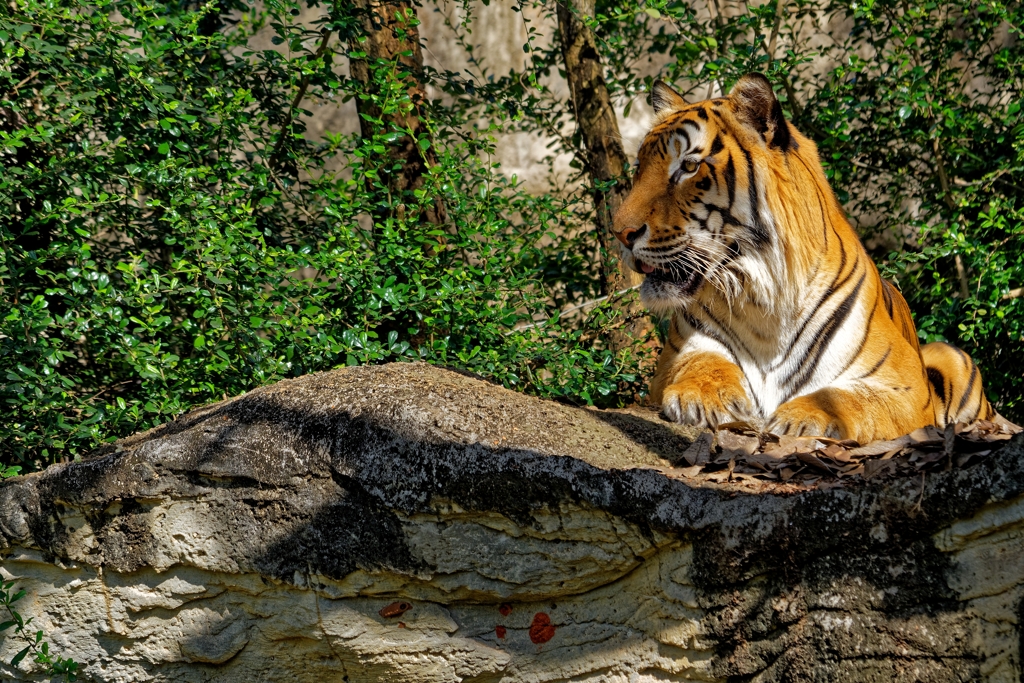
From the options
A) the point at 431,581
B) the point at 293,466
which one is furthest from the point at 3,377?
the point at 431,581

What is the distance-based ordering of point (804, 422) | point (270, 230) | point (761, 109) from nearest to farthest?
1. point (804, 422)
2. point (761, 109)
3. point (270, 230)

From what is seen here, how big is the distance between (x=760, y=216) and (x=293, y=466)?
6.07 ft

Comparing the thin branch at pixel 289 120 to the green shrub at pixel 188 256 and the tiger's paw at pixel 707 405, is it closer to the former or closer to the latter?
the green shrub at pixel 188 256

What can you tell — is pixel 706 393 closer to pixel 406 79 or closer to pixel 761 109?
pixel 761 109

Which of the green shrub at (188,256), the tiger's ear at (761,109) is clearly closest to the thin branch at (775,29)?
the tiger's ear at (761,109)

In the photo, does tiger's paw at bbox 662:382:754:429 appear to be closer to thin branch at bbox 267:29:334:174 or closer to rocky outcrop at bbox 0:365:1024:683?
rocky outcrop at bbox 0:365:1024:683

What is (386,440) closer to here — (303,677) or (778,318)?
(303,677)

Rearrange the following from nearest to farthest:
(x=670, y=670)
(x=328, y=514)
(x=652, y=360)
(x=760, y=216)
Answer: (x=670, y=670) < (x=328, y=514) < (x=760, y=216) < (x=652, y=360)

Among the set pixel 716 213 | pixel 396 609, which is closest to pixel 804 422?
pixel 716 213

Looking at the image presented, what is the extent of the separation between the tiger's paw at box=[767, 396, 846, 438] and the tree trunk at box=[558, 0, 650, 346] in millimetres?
1970

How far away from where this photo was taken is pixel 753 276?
3.48 m

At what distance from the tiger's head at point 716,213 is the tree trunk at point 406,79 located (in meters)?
1.50

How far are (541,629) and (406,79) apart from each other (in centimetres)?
296

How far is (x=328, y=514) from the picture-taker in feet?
8.82
